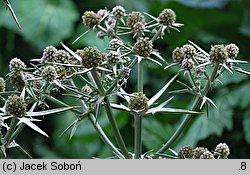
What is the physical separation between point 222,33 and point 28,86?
2090 mm

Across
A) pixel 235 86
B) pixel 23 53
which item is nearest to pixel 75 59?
pixel 235 86

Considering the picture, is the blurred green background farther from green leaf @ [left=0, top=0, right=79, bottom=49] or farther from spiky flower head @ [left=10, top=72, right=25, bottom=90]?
spiky flower head @ [left=10, top=72, right=25, bottom=90]

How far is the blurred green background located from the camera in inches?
90.6

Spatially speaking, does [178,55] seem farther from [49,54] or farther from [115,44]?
[49,54]

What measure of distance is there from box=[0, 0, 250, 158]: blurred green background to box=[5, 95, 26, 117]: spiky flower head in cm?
145

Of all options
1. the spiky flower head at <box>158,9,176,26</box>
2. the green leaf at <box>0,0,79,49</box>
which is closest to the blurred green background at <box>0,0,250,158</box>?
the green leaf at <box>0,0,79,49</box>

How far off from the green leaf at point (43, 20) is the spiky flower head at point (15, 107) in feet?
6.91

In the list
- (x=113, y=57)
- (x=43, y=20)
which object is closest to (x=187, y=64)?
(x=113, y=57)

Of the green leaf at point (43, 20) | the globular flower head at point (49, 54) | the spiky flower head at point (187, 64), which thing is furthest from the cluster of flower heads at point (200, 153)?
the green leaf at point (43, 20)

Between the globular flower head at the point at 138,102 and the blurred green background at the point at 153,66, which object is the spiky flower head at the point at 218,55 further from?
the blurred green background at the point at 153,66

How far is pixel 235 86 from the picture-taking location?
2.55 meters

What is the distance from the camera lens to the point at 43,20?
2977 mm

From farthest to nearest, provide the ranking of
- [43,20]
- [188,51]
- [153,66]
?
1. [43,20]
2. [153,66]
3. [188,51]

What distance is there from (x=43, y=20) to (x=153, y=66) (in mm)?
695
